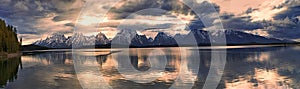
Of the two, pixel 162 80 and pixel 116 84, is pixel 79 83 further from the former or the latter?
pixel 162 80

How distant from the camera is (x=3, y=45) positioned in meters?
119

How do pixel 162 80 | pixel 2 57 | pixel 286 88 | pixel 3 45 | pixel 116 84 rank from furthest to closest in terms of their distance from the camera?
1. pixel 3 45
2. pixel 2 57
3. pixel 162 80
4. pixel 116 84
5. pixel 286 88

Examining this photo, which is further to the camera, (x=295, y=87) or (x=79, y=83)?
(x=79, y=83)

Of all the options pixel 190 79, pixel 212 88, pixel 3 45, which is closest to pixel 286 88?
pixel 212 88

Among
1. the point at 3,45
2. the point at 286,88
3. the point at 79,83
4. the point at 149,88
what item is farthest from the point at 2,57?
the point at 286,88

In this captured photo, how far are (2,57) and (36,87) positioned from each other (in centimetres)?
7860

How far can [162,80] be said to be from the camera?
133 ft

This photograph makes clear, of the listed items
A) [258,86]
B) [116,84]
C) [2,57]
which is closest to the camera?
[258,86]

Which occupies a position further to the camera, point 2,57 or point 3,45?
point 3,45

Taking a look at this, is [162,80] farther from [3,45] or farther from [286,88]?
[3,45]

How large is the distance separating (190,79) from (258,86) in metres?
8.48

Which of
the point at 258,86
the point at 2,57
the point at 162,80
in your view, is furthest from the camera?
the point at 2,57

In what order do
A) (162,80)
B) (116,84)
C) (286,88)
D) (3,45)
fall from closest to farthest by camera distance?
1. (286,88)
2. (116,84)
3. (162,80)
4. (3,45)

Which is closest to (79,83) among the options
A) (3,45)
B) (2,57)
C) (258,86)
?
(258,86)
